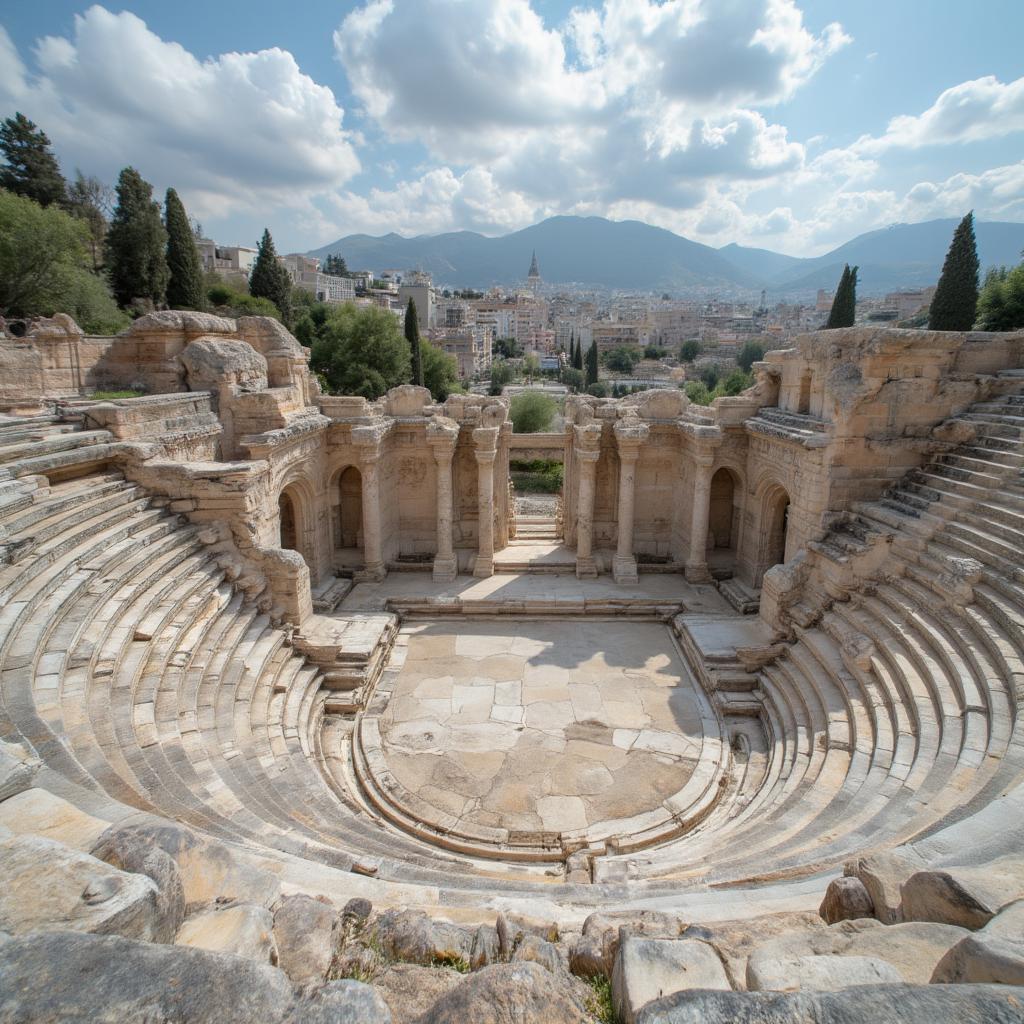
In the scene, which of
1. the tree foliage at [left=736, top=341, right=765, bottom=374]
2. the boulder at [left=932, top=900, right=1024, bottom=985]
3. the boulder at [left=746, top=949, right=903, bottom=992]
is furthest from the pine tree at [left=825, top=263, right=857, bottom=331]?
the tree foliage at [left=736, top=341, right=765, bottom=374]

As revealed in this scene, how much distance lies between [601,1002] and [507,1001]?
2.49 ft

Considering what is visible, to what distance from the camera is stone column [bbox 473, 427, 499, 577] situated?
50.3 ft

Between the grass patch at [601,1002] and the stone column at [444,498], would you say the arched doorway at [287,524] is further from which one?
the grass patch at [601,1002]

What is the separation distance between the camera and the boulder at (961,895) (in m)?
3.36

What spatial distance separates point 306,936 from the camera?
3.54 meters

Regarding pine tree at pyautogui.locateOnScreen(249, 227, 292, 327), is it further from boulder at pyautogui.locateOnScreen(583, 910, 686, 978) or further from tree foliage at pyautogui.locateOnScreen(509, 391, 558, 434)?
boulder at pyautogui.locateOnScreen(583, 910, 686, 978)

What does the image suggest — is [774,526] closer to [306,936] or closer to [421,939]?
[421,939]

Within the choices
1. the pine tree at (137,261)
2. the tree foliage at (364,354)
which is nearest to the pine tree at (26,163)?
the pine tree at (137,261)

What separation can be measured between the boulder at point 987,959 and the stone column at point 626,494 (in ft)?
42.1

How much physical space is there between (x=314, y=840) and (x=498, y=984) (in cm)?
425

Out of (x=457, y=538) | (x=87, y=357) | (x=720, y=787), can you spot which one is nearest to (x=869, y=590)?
(x=720, y=787)

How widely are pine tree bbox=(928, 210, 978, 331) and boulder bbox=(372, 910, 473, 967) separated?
118 ft

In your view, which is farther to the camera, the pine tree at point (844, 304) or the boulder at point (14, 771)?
the pine tree at point (844, 304)

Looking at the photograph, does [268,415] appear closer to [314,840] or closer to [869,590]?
[314,840]
